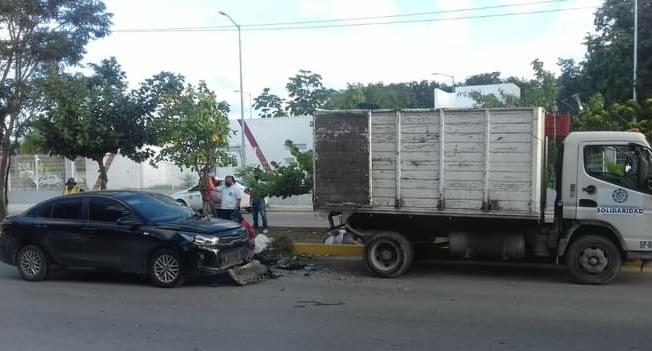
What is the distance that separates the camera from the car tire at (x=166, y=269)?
389 inches

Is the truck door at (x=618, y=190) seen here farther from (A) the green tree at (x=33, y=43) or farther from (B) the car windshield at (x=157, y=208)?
(A) the green tree at (x=33, y=43)

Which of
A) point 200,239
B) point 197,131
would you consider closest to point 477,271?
point 200,239

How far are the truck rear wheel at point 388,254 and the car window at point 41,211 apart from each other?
5.20 meters

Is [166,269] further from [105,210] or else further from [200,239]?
[105,210]

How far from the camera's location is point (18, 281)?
1093cm

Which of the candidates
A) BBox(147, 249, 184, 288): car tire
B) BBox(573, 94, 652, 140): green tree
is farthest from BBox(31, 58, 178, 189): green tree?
BBox(573, 94, 652, 140): green tree

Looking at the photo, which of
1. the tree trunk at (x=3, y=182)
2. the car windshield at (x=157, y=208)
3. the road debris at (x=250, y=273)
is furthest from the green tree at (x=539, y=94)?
the tree trunk at (x=3, y=182)

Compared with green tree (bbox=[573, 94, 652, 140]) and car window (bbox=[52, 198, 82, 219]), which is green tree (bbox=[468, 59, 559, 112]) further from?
car window (bbox=[52, 198, 82, 219])

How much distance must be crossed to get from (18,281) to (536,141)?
332 inches

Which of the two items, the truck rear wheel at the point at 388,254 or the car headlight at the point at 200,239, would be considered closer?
the car headlight at the point at 200,239

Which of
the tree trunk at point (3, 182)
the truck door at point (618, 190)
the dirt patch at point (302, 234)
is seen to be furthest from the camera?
the tree trunk at point (3, 182)

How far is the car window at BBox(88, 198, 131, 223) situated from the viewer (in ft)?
34.1

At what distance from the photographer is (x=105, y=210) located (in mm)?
10516

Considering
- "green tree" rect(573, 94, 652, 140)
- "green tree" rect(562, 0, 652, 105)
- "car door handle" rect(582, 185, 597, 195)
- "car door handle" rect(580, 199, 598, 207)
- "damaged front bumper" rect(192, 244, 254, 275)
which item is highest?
"green tree" rect(562, 0, 652, 105)
